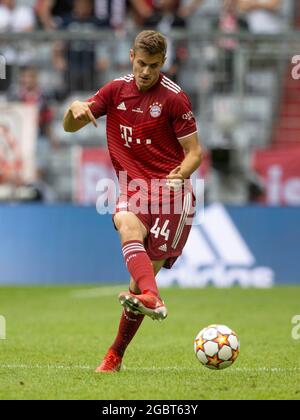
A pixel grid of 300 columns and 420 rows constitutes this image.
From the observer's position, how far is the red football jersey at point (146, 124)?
25.1ft

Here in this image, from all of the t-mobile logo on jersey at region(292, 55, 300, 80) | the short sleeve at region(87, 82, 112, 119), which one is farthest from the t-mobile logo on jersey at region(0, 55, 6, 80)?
the short sleeve at region(87, 82, 112, 119)

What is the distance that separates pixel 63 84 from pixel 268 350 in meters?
10.0

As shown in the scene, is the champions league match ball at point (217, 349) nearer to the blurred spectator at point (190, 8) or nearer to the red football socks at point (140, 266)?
the red football socks at point (140, 266)

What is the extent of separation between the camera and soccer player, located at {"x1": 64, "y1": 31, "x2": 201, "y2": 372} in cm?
754

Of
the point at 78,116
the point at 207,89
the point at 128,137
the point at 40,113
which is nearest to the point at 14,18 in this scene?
the point at 40,113

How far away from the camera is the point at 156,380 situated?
23.2ft

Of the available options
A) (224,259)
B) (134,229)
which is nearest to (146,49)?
(134,229)

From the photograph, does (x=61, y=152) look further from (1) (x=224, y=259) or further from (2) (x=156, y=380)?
(2) (x=156, y=380)

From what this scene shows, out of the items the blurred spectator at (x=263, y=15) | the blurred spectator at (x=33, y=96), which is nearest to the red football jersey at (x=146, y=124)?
the blurred spectator at (x=33, y=96)

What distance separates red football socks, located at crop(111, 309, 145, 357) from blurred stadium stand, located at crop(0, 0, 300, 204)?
369 inches

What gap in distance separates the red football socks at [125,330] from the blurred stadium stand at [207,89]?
937cm

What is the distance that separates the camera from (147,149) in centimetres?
771

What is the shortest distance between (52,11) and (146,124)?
12273mm
